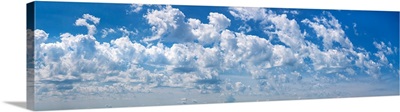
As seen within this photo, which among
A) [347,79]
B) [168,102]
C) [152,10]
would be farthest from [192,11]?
[347,79]

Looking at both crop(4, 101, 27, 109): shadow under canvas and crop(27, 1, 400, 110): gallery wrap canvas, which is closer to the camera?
crop(27, 1, 400, 110): gallery wrap canvas

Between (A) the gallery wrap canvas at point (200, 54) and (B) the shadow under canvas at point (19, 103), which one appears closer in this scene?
(A) the gallery wrap canvas at point (200, 54)

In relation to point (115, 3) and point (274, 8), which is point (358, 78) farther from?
point (115, 3)

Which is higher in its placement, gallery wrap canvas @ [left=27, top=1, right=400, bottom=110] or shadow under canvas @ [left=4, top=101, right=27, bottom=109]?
gallery wrap canvas @ [left=27, top=1, right=400, bottom=110]

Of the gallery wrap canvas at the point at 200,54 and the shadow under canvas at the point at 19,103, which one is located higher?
the gallery wrap canvas at the point at 200,54

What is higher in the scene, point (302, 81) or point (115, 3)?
point (115, 3)

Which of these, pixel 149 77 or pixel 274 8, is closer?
pixel 149 77

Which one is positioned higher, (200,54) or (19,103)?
(200,54)

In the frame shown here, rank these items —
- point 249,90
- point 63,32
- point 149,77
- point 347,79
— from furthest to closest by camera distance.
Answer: point 347,79
point 249,90
point 149,77
point 63,32
